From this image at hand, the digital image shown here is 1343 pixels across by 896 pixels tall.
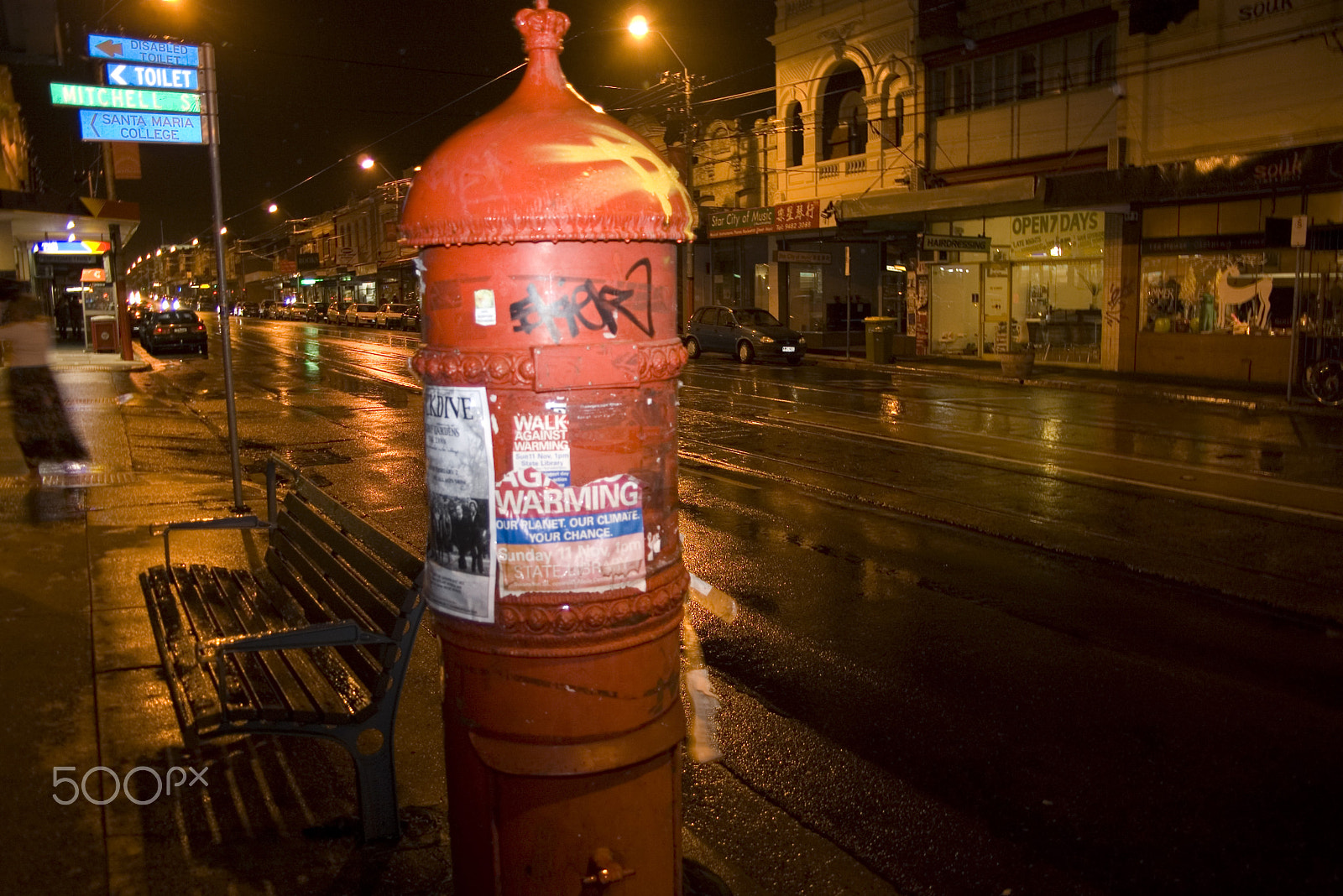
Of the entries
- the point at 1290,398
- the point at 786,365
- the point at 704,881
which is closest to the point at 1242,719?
the point at 704,881

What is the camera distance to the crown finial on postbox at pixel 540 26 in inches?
114

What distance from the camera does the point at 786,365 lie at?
95.8ft

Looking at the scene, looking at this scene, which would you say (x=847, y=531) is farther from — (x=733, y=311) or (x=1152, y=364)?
(x=733, y=311)

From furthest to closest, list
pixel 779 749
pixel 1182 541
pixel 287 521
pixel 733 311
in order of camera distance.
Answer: pixel 733 311, pixel 1182 541, pixel 287 521, pixel 779 749

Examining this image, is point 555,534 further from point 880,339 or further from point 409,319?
point 409,319

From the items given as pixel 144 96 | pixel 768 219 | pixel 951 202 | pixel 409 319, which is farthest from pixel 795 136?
pixel 409 319

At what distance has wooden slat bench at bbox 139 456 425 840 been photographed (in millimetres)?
3908

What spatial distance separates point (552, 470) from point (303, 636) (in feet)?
5.70

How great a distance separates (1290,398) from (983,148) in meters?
12.1

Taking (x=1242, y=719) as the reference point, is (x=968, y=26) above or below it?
above

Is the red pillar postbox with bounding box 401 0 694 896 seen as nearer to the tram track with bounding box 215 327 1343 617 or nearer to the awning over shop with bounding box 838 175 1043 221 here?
the tram track with bounding box 215 327 1343 617

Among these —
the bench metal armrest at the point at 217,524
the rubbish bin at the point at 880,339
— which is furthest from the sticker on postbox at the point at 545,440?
the rubbish bin at the point at 880,339

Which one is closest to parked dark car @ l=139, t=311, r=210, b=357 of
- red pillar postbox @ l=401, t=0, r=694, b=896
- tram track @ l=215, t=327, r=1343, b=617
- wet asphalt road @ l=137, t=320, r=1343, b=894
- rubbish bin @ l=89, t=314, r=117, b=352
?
rubbish bin @ l=89, t=314, r=117, b=352

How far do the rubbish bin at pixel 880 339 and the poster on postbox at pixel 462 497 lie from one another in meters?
26.6
